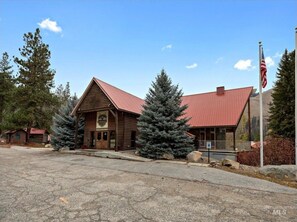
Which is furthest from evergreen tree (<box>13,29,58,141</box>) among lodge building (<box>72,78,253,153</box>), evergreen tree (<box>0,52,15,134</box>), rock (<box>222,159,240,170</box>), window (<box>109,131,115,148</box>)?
rock (<box>222,159,240,170</box>)

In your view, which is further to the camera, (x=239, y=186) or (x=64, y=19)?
(x=64, y=19)

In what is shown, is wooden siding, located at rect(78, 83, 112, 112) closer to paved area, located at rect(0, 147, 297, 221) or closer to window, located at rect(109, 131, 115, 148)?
window, located at rect(109, 131, 115, 148)

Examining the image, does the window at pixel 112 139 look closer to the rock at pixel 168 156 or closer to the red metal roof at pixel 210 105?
the red metal roof at pixel 210 105

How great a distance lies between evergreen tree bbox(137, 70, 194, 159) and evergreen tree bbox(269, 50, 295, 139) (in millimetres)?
9872

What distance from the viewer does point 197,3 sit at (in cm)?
1348

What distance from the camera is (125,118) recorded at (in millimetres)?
19406

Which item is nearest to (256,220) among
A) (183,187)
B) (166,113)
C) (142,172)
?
(183,187)

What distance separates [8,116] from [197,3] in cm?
3130

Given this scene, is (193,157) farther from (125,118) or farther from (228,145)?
(125,118)

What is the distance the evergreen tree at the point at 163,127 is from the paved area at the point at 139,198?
5.80 m

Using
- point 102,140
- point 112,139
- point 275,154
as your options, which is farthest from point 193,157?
point 102,140

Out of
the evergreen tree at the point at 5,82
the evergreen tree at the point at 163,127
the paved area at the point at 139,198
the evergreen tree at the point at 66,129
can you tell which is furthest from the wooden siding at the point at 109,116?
the evergreen tree at the point at 5,82

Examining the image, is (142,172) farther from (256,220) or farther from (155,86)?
(155,86)

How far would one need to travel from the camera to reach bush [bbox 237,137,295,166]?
546 inches
